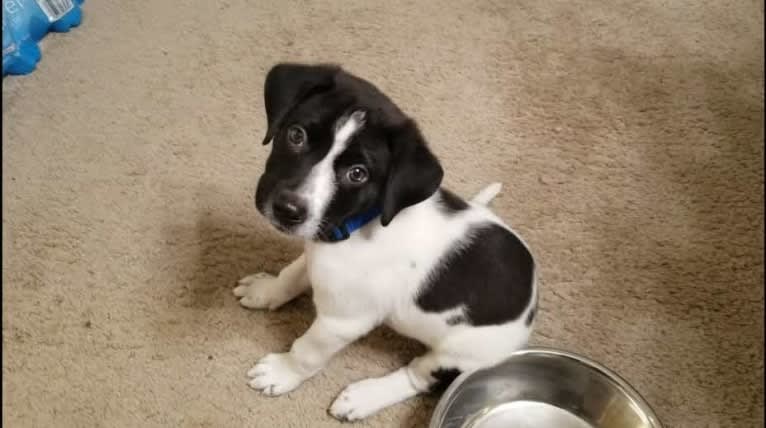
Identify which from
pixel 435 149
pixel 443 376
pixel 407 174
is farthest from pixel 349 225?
pixel 435 149

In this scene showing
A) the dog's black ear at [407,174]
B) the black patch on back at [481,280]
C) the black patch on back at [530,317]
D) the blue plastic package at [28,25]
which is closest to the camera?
the dog's black ear at [407,174]

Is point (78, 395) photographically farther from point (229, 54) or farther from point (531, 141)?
point (531, 141)

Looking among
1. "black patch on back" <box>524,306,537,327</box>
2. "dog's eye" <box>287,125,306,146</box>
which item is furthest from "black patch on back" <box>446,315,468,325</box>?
"dog's eye" <box>287,125,306,146</box>

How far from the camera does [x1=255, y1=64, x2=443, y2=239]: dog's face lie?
5.13 feet

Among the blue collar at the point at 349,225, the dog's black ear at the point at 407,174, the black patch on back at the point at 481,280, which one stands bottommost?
the black patch on back at the point at 481,280

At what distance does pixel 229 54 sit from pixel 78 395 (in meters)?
Result: 1.47

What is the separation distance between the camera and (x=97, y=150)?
2590 millimetres

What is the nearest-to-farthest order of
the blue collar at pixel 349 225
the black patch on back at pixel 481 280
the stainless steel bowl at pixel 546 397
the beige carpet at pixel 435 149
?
the blue collar at pixel 349 225 → the black patch on back at pixel 481 280 → the stainless steel bowl at pixel 546 397 → the beige carpet at pixel 435 149

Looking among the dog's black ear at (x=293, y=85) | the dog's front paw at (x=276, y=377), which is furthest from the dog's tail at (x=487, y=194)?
the dog's black ear at (x=293, y=85)

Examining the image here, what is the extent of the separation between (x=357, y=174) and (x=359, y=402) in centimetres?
78

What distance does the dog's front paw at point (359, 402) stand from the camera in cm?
206

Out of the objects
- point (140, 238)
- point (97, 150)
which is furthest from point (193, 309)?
point (97, 150)

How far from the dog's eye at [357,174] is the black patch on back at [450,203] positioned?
0.27m

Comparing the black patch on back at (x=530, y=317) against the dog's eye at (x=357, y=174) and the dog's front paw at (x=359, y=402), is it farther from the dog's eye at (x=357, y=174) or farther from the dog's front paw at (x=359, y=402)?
the dog's eye at (x=357, y=174)
